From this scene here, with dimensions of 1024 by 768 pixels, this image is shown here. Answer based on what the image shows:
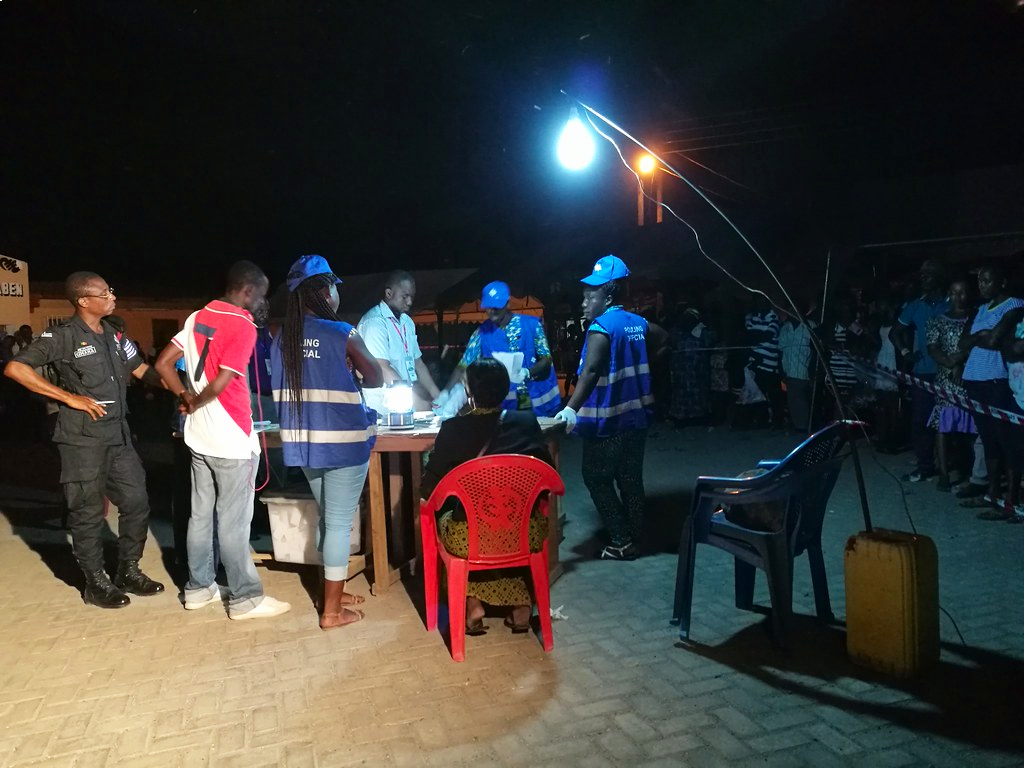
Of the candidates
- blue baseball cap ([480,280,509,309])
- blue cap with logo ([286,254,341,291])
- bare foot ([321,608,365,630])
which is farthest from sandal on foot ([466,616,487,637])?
blue baseball cap ([480,280,509,309])

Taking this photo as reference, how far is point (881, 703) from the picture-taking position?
10.2 feet

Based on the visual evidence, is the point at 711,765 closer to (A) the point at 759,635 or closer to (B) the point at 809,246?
(A) the point at 759,635

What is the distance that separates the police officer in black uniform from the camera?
434 centimetres

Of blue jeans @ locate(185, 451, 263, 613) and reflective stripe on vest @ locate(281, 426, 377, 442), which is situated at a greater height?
reflective stripe on vest @ locate(281, 426, 377, 442)

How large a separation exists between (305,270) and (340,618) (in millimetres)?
2057

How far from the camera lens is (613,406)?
17.0 ft

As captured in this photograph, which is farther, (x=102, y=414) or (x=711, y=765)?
(x=102, y=414)

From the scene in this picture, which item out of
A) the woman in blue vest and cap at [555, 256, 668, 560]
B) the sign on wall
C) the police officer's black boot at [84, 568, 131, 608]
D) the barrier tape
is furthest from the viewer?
the sign on wall

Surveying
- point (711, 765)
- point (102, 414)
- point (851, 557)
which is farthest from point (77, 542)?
point (851, 557)

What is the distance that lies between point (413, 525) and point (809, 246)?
11.9m

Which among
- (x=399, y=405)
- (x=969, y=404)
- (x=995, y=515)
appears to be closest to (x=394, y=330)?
(x=399, y=405)

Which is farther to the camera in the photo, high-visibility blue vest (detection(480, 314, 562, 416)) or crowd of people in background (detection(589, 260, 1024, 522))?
high-visibility blue vest (detection(480, 314, 562, 416))

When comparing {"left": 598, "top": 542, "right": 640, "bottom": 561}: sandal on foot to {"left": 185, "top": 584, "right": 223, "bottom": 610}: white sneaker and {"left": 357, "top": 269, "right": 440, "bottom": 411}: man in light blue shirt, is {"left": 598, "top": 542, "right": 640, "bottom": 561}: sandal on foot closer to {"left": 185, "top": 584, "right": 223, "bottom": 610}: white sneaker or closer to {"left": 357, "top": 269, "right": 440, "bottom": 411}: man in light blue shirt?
{"left": 357, "top": 269, "right": 440, "bottom": 411}: man in light blue shirt

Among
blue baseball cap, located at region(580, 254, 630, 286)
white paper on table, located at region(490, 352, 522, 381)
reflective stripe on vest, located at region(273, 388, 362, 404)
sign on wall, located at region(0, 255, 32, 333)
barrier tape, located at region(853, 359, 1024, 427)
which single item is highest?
sign on wall, located at region(0, 255, 32, 333)
